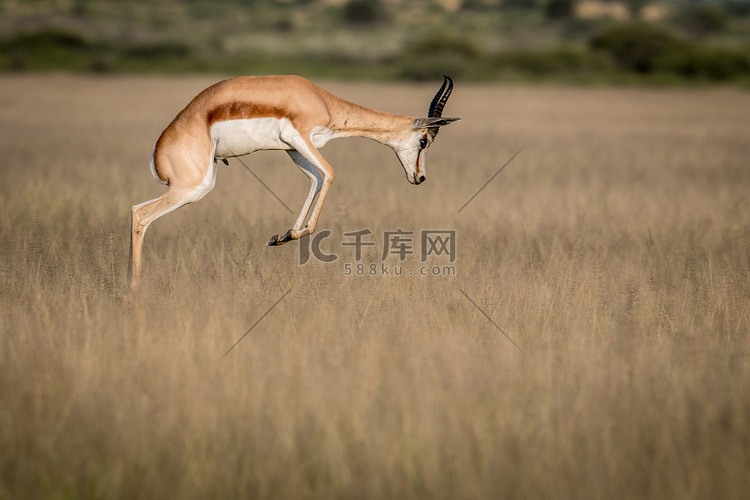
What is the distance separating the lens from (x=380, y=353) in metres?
5.06

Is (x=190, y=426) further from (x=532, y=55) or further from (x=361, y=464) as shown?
(x=532, y=55)

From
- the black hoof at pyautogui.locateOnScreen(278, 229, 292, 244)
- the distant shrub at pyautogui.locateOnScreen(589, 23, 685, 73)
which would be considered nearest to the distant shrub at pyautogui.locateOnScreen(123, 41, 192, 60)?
the distant shrub at pyautogui.locateOnScreen(589, 23, 685, 73)

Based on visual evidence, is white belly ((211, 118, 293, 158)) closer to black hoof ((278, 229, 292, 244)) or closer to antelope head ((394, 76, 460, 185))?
black hoof ((278, 229, 292, 244))

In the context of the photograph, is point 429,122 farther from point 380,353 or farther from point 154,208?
point 380,353

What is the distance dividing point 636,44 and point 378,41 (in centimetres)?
2438

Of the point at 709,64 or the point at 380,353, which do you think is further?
the point at 709,64

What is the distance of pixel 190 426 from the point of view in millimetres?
3994

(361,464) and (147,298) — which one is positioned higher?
(147,298)

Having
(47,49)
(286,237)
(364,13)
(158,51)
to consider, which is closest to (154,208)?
(286,237)

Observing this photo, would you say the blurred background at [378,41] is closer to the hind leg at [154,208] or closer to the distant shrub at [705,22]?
the distant shrub at [705,22]

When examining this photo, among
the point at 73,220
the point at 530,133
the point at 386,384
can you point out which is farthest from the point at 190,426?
the point at 530,133

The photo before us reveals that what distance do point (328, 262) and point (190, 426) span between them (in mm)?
3732

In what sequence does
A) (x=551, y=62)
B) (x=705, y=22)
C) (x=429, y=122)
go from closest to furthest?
(x=429, y=122), (x=551, y=62), (x=705, y=22)

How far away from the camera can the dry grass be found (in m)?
3.66
